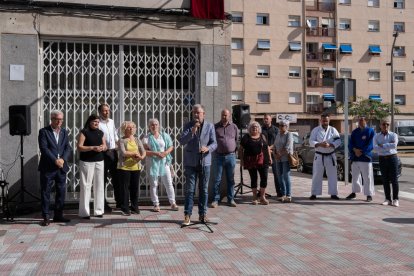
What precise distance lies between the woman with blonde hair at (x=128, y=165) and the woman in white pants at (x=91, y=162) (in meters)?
0.39

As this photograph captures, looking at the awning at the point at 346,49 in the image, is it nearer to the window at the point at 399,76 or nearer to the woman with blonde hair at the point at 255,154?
the window at the point at 399,76

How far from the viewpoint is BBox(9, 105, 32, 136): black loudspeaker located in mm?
7812

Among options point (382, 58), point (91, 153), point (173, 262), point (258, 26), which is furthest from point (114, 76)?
point (382, 58)

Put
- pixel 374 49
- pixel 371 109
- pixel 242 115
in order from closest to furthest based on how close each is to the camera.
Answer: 1. pixel 242 115
2. pixel 371 109
3. pixel 374 49

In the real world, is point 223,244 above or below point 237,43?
below

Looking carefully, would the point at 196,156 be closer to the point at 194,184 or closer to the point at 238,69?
the point at 194,184

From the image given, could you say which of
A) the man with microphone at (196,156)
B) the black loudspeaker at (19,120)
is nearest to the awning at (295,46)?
the man with microphone at (196,156)

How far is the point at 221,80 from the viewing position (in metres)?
9.52

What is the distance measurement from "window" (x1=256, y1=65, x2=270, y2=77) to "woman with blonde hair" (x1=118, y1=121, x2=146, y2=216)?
35.8 m

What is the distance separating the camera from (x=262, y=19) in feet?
142

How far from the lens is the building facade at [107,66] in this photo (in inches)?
334

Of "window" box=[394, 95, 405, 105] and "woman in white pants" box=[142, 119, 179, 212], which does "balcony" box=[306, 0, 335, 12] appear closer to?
"window" box=[394, 95, 405, 105]

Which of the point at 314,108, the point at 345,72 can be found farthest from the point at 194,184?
the point at 345,72

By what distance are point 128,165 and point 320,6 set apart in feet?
134
